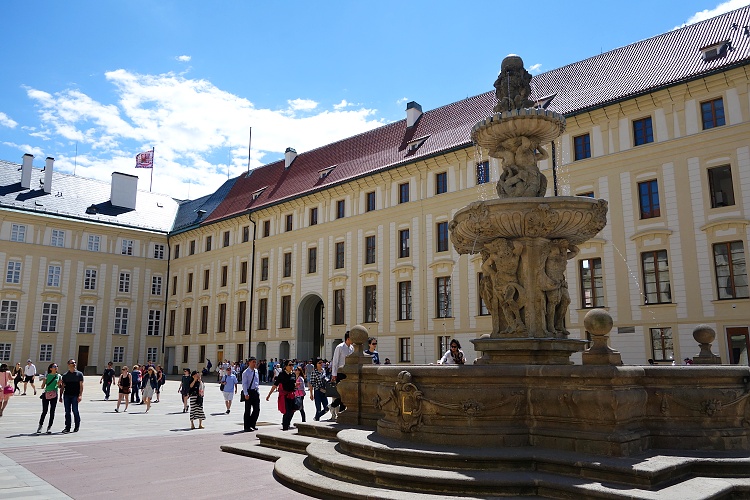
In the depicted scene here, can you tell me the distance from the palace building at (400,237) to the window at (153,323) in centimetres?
12

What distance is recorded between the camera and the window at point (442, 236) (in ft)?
106

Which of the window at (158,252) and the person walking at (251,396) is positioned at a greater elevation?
the window at (158,252)

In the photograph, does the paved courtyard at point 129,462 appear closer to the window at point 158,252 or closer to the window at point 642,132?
the window at point 642,132

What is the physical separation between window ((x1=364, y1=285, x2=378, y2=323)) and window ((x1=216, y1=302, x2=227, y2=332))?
15147mm

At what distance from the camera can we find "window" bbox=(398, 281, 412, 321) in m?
33.4

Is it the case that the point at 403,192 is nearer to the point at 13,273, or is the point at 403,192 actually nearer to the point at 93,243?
the point at 93,243

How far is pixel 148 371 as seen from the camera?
20.9 metres

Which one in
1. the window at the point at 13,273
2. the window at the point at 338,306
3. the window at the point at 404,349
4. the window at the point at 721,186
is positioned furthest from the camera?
the window at the point at 13,273

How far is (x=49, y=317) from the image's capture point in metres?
46.9

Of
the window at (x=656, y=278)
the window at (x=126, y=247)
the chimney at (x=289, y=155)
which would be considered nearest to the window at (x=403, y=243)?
the window at (x=656, y=278)

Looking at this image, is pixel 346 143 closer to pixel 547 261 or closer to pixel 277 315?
pixel 277 315

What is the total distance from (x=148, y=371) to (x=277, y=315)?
20.7m

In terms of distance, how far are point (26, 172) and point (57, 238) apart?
6504mm

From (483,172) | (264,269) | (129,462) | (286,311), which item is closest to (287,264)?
(264,269)
